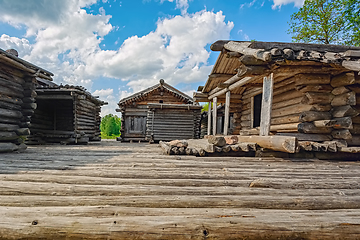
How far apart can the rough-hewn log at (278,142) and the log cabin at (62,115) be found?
1013 centimetres

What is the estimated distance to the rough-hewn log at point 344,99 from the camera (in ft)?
16.6

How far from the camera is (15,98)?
6.60m

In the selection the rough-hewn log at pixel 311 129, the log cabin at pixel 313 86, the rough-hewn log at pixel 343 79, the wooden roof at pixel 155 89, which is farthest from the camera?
the wooden roof at pixel 155 89

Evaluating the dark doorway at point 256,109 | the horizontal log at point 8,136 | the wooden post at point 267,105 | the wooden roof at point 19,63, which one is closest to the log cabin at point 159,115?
the dark doorway at point 256,109

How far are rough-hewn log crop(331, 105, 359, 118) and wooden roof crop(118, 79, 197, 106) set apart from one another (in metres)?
11.3

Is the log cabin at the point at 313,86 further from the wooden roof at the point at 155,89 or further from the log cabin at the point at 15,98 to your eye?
the wooden roof at the point at 155,89

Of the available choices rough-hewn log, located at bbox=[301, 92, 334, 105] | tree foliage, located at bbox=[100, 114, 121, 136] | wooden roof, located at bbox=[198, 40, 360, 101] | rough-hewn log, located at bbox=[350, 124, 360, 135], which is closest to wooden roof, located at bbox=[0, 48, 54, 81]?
wooden roof, located at bbox=[198, 40, 360, 101]

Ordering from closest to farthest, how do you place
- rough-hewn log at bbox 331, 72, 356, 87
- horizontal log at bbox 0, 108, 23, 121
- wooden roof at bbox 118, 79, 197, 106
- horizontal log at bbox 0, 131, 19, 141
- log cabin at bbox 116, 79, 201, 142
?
rough-hewn log at bbox 331, 72, 356, 87 → horizontal log at bbox 0, 131, 19, 141 → horizontal log at bbox 0, 108, 23, 121 → log cabin at bbox 116, 79, 201, 142 → wooden roof at bbox 118, 79, 197, 106

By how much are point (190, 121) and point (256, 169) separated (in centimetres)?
1174

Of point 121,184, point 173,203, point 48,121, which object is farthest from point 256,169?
point 48,121

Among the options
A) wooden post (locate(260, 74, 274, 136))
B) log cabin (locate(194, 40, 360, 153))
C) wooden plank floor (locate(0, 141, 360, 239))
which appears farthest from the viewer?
wooden post (locate(260, 74, 274, 136))

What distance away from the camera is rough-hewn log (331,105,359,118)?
16.6ft

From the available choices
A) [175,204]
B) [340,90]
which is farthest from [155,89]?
[175,204]

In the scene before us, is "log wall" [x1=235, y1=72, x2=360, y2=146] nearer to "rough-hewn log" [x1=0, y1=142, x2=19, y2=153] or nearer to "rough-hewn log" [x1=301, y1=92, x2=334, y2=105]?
"rough-hewn log" [x1=301, y1=92, x2=334, y2=105]
